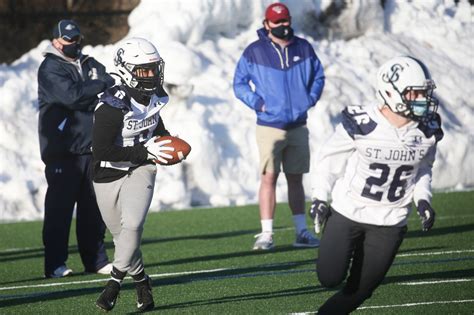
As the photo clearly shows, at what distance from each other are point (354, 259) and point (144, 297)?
144cm

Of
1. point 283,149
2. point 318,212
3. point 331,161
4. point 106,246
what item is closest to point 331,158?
point 331,161

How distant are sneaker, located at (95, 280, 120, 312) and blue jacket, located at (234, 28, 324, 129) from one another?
3.64 m

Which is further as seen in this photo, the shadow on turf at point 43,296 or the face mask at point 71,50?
the face mask at point 71,50

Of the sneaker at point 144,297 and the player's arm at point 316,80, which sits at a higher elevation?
the player's arm at point 316,80

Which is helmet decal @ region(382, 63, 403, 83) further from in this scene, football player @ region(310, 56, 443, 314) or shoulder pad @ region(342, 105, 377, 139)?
shoulder pad @ region(342, 105, 377, 139)

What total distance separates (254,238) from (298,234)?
2.99 feet

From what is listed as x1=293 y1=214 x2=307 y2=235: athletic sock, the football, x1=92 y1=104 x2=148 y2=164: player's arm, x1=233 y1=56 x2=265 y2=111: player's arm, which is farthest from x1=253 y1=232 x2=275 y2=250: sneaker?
x1=92 y1=104 x2=148 y2=164: player's arm

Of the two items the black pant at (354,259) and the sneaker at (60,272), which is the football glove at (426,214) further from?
the sneaker at (60,272)

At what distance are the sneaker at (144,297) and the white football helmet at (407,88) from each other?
75.5 inches

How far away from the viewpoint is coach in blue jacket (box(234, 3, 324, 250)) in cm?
1038

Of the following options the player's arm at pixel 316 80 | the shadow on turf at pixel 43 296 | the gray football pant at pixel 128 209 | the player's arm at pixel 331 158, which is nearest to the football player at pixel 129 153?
the gray football pant at pixel 128 209

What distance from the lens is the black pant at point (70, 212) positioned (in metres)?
9.12

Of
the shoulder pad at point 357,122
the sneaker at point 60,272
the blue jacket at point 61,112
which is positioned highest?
the shoulder pad at point 357,122

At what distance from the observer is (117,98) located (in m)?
7.18
